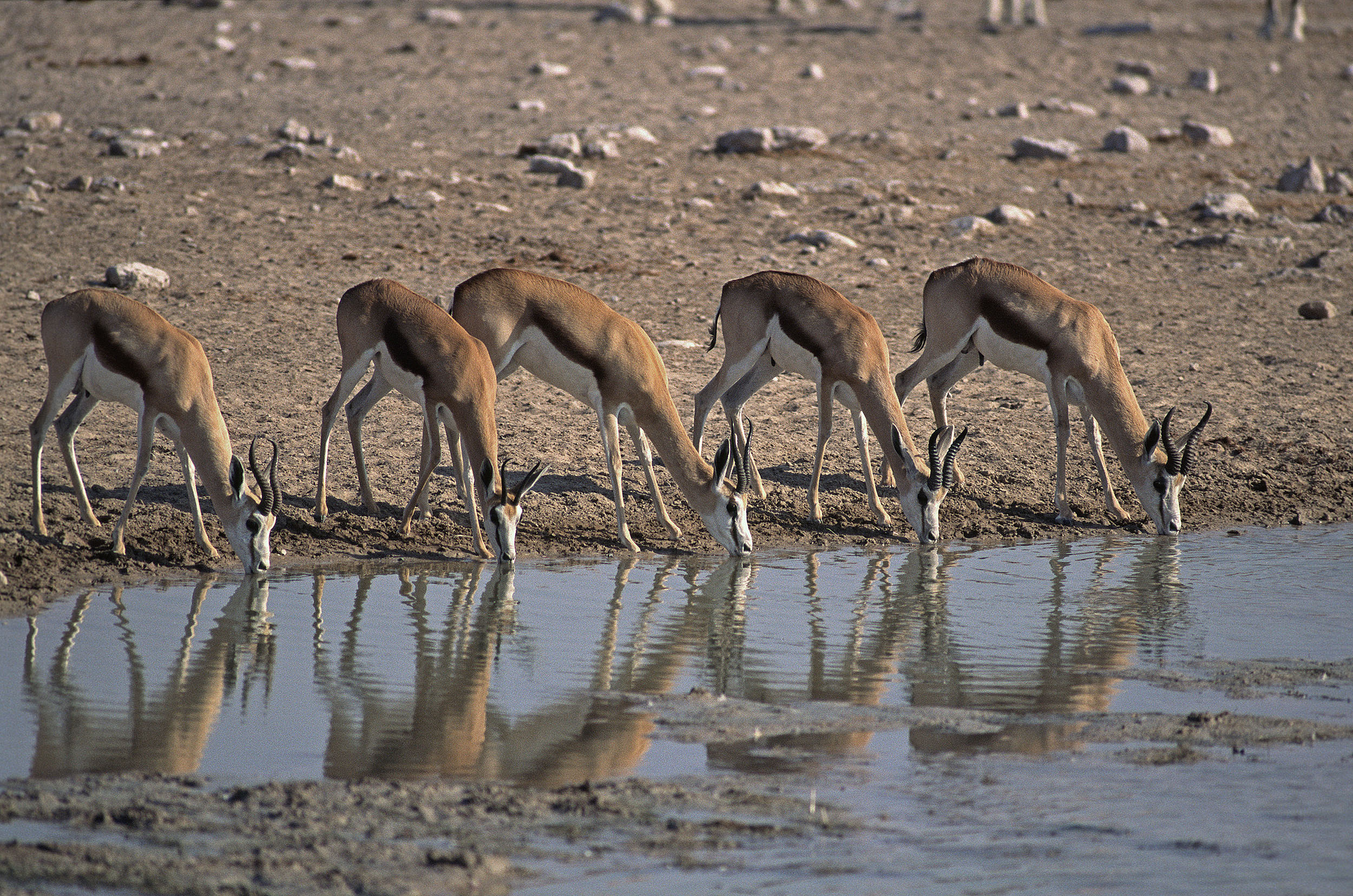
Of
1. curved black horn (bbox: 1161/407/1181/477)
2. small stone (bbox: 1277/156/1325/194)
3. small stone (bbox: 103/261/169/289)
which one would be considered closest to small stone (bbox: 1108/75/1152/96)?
small stone (bbox: 1277/156/1325/194)

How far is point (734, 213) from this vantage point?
54.1 ft

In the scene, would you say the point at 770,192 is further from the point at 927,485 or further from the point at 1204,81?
the point at 1204,81

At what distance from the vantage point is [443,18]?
27.1 m

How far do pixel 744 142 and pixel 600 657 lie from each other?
12.8m

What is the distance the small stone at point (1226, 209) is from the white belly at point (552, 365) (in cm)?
1035

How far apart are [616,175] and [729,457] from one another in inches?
348

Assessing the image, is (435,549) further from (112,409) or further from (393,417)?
(112,409)

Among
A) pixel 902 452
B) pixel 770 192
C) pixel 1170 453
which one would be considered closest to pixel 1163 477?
pixel 1170 453

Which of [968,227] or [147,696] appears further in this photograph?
[968,227]

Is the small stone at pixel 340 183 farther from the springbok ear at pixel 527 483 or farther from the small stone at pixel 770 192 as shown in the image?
the springbok ear at pixel 527 483

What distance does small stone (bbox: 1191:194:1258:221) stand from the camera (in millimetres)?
17047

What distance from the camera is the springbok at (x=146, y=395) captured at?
8.49 m

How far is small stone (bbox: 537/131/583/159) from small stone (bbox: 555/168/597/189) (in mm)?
1081

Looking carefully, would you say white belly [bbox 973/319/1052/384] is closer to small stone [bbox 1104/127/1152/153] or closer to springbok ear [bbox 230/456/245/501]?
springbok ear [bbox 230/456/245/501]
